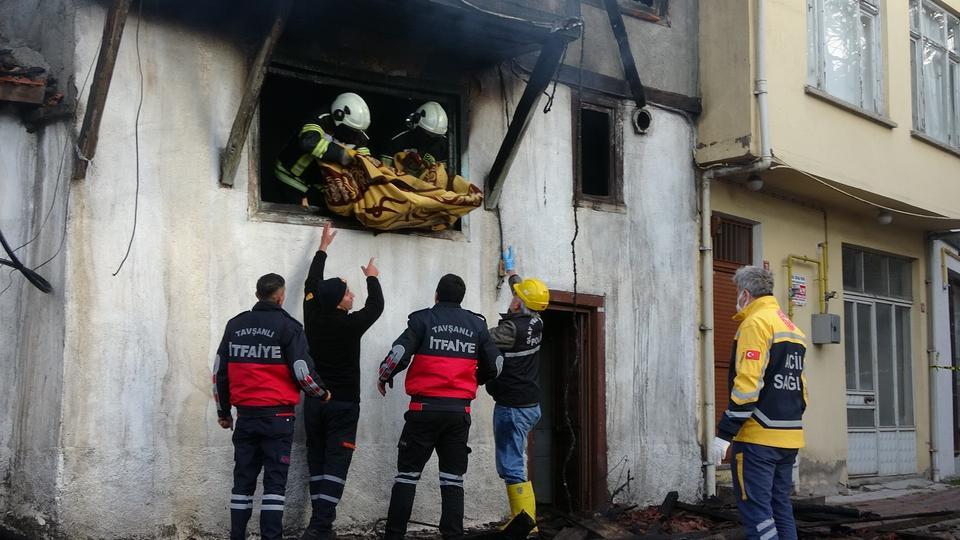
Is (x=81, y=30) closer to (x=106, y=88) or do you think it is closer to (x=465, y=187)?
(x=106, y=88)

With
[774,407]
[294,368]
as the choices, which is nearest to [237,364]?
[294,368]

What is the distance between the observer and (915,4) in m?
15.5

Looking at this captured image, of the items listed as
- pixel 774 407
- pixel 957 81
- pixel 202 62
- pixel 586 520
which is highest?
pixel 957 81

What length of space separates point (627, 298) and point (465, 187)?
8.11 feet

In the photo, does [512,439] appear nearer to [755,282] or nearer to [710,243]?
[755,282]

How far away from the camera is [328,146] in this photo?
9008 mm

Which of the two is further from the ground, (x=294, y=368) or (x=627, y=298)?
(x=627, y=298)

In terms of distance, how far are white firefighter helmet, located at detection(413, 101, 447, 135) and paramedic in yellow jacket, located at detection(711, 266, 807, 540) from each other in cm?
334

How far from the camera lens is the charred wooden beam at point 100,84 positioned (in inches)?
301

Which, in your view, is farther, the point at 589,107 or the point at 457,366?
the point at 589,107

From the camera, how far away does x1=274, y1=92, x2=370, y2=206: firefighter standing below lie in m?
9.06

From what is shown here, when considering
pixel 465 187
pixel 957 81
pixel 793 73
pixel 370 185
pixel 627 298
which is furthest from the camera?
pixel 957 81

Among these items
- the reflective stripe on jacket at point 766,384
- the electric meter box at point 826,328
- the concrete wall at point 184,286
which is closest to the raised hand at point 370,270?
the concrete wall at point 184,286

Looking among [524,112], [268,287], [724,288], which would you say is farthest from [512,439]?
[724,288]
